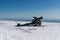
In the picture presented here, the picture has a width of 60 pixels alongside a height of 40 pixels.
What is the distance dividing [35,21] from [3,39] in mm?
16871

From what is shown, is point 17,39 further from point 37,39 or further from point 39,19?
point 39,19

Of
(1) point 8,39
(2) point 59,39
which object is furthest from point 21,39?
(2) point 59,39

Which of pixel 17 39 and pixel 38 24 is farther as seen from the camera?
pixel 38 24

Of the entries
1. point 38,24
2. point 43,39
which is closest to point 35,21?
point 38,24

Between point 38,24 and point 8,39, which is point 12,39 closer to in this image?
point 8,39

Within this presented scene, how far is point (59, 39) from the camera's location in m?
11.8

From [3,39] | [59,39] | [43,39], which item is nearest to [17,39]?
[3,39]

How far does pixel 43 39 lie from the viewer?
1188cm

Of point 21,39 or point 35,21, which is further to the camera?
point 35,21

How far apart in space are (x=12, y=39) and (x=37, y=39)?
209 cm

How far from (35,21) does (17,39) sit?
16479 mm

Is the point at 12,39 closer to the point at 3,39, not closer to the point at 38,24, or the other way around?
the point at 3,39

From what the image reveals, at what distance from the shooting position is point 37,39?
38.8 ft

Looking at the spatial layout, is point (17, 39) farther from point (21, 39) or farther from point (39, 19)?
point (39, 19)
